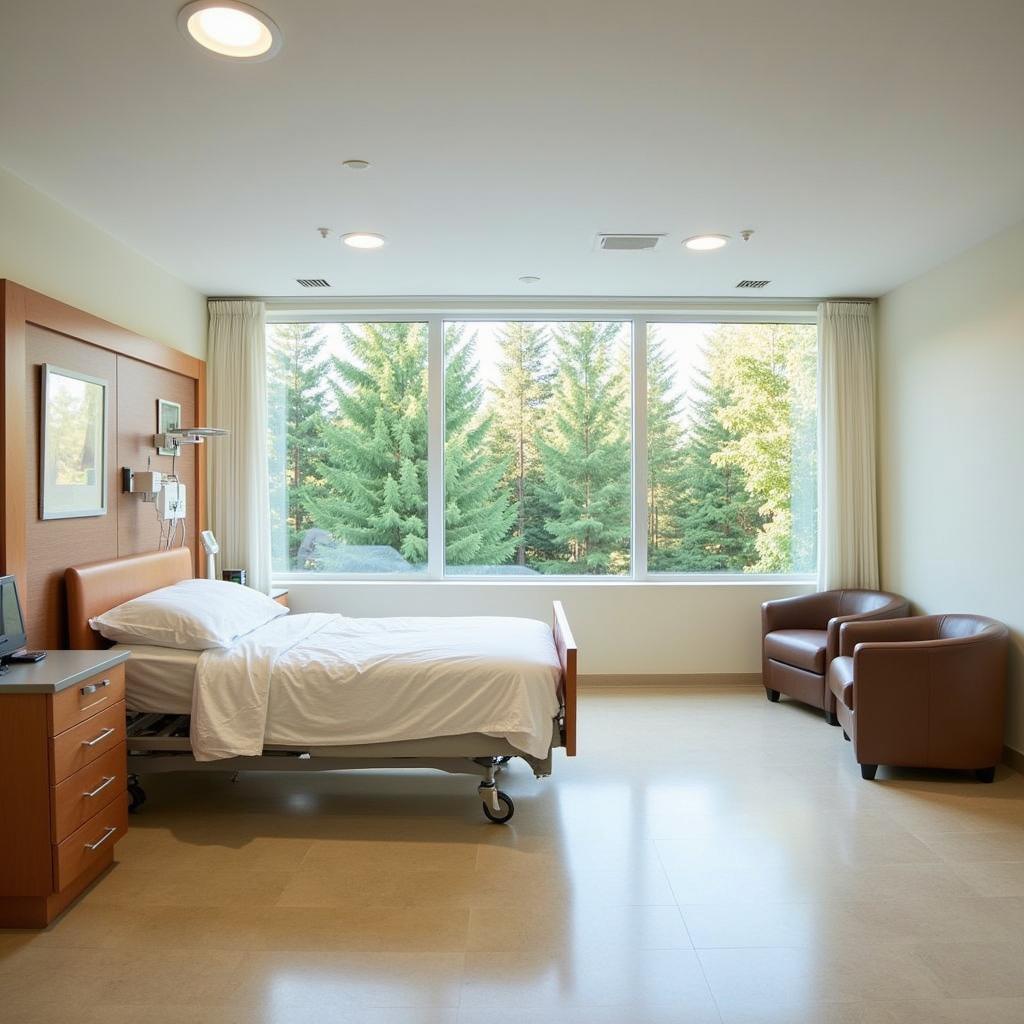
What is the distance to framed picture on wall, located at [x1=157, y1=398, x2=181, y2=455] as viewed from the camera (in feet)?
15.3

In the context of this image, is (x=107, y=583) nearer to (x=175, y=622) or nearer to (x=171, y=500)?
(x=175, y=622)

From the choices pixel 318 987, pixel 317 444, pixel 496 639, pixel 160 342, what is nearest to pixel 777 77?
pixel 496 639

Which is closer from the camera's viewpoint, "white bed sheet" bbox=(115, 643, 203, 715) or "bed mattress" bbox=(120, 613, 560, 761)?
"bed mattress" bbox=(120, 613, 560, 761)

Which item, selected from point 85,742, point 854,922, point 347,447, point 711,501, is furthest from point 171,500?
point 854,922

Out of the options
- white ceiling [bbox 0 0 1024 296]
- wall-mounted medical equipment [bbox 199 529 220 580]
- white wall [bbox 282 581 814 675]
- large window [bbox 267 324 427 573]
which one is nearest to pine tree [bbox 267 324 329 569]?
large window [bbox 267 324 427 573]

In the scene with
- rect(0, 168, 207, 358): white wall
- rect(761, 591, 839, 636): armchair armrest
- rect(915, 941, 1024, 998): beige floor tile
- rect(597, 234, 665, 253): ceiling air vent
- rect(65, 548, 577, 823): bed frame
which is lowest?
rect(915, 941, 1024, 998): beige floor tile

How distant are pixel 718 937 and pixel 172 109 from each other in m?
3.39

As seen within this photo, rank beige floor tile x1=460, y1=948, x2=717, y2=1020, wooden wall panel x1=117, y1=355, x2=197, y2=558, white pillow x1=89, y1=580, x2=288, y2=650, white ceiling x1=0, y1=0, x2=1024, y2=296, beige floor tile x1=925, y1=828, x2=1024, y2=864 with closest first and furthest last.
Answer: beige floor tile x1=460, y1=948, x2=717, y2=1020, white ceiling x1=0, y1=0, x2=1024, y2=296, beige floor tile x1=925, y1=828, x2=1024, y2=864, white pillow x1=89, y1=580, x2=288, y2=650, wooden wall panel x1=117, y1=355, x2=197, y2=558

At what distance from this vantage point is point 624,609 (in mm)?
5781

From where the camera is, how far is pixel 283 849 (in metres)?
3.23

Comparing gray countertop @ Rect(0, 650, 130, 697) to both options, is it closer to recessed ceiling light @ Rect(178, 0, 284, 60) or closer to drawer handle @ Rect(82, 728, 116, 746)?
drawer handle @ Rect(82, 728, 116, 746)

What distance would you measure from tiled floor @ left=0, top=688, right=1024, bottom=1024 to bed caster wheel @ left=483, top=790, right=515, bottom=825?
87 millimetres

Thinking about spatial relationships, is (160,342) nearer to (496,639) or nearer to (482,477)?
(482,477)

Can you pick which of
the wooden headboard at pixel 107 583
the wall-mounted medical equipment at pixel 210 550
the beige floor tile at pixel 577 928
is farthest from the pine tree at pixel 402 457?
the beige floor tile at pixel 577 928
